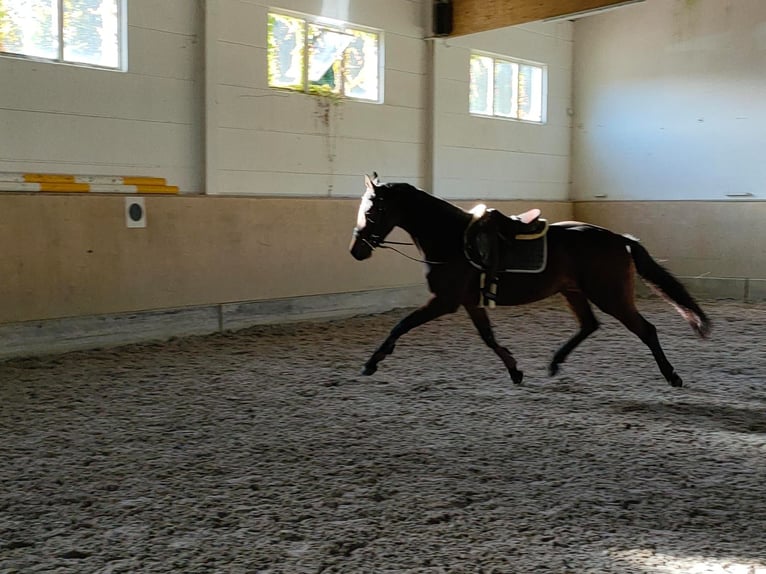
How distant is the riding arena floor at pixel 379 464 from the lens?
2.33 m

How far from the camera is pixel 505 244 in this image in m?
4.63

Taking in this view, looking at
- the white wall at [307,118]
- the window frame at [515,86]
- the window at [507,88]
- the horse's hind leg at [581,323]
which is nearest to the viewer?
the horse's hind leg at [581,323]

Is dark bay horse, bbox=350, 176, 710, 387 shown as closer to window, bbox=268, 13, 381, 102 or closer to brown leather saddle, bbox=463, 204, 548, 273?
brown leather saddle, bbox=463, 204, 548, 273

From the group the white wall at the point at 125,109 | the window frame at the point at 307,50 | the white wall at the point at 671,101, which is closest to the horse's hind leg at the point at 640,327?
the white wall at the point at 125,109

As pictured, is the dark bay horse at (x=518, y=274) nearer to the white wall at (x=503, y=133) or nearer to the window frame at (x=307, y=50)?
the window frame at (x=307, y=50)

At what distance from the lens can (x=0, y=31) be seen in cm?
553

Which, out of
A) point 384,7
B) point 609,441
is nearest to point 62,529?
point 609,441

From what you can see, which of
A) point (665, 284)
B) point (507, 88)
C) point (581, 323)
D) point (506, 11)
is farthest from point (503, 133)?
point (665, 284)

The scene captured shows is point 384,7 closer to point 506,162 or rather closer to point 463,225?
point 506,162

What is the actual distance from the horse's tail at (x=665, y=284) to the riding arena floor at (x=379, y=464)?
1.50ft

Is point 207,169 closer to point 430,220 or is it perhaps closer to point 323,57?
point 323,57

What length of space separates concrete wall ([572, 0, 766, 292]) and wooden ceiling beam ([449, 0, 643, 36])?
2.90 metres

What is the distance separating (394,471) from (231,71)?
15.7 ft

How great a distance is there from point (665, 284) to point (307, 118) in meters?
4.09
